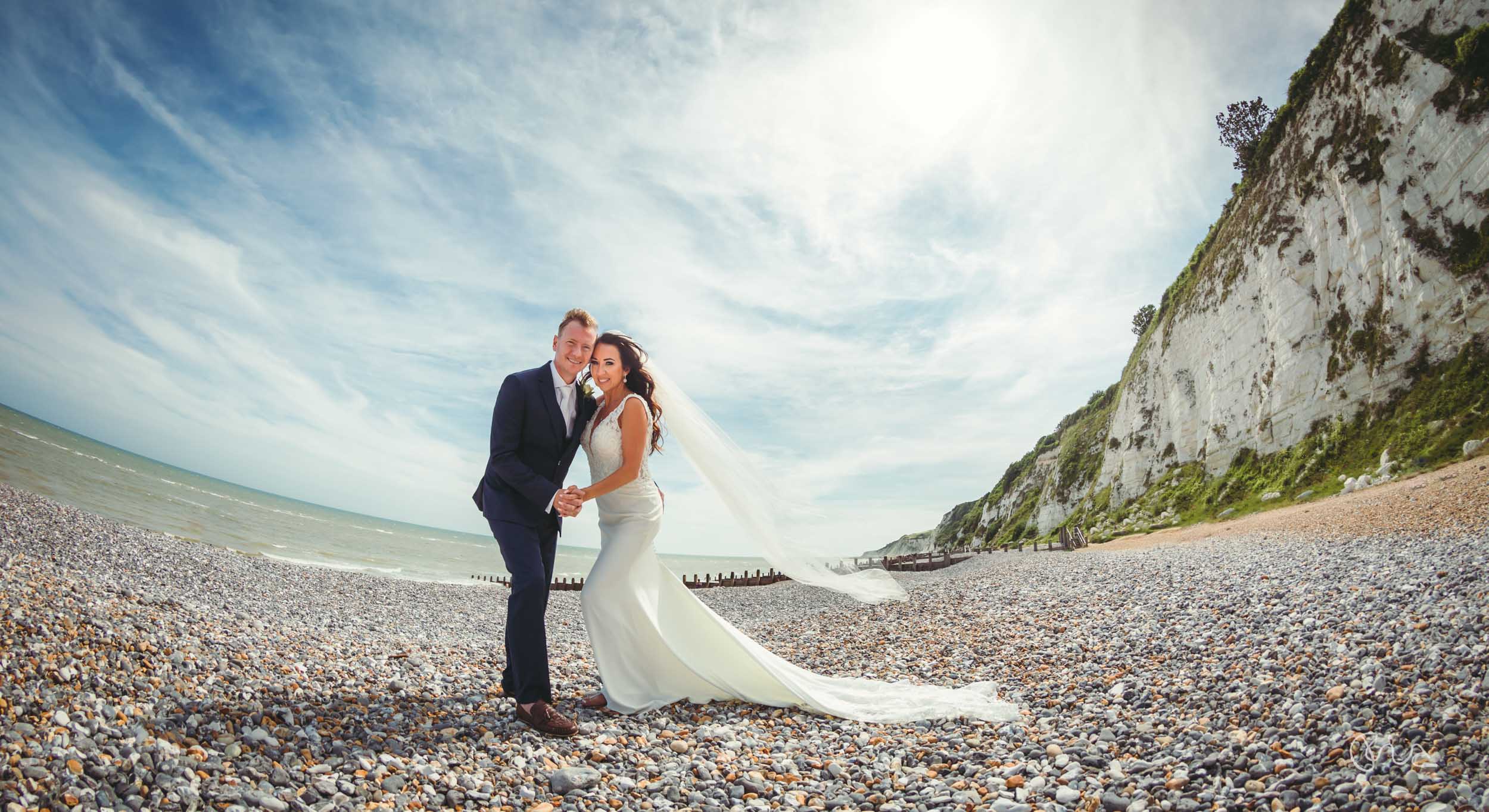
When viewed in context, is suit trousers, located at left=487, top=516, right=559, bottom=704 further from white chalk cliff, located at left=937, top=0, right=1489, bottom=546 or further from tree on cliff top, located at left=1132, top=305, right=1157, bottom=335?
tree on cliff top, located at left=1132, top=305, right=1157, bottom=335

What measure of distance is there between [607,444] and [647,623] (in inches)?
69.3

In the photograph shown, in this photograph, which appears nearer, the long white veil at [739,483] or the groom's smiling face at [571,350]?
the groom's smiling face at [571,350]

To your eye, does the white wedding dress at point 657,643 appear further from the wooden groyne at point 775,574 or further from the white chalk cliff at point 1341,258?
the white chalk cliff at point 1341,258

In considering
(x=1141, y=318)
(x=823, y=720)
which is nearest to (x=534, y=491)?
(x=823, y=720)

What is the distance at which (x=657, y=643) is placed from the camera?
6156 millimetres

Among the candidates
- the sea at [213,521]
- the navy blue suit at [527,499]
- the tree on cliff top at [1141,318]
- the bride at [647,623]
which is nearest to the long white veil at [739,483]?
the bride at [647,623]

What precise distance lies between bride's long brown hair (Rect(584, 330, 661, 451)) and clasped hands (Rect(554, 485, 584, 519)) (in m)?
1.13

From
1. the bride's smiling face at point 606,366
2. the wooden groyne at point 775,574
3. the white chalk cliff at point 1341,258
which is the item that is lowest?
the wooden groyne at point 775,574

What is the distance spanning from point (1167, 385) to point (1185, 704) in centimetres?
4069

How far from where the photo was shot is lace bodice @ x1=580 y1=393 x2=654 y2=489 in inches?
237

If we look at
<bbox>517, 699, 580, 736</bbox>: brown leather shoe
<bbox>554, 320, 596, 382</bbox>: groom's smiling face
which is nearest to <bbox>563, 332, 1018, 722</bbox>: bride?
<bbox>554, 320, 596, 382</bbox>: groom's smiling face

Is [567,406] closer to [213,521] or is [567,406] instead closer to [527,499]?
[527,499]

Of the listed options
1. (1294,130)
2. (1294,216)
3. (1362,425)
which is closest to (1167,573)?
(1362,425)

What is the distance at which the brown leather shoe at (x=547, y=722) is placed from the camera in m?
5.06
